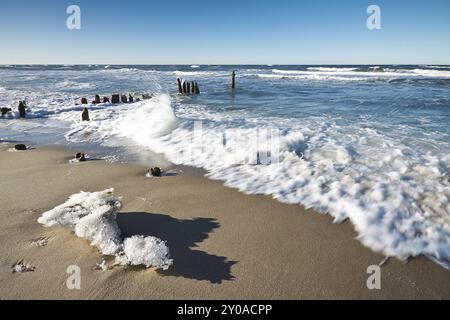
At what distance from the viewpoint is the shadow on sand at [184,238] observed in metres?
2.89

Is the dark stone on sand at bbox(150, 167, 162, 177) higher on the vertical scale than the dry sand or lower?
higher

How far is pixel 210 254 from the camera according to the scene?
3.19m

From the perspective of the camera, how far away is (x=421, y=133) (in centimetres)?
805

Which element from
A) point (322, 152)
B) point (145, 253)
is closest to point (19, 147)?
point (145, 253)

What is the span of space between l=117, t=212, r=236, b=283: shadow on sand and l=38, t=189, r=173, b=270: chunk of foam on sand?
15cm

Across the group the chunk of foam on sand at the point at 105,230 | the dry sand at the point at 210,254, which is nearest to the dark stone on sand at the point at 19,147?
the dry sand at the point at 210,254

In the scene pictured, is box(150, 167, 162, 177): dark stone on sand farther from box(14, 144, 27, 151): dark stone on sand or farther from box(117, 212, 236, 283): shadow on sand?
box(14, 144, 27, 151): dark stone on sand

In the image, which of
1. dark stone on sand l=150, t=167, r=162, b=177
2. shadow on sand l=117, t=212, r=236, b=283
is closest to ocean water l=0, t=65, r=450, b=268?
dark stone on sand l=150, t=167, r=162, b=177

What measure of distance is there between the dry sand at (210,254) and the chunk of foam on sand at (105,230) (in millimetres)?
98

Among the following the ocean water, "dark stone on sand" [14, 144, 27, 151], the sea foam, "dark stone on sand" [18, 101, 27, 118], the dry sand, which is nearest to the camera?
the dry sand

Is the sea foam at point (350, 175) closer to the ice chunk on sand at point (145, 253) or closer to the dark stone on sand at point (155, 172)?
the dark stone on sand at point (155, 172)

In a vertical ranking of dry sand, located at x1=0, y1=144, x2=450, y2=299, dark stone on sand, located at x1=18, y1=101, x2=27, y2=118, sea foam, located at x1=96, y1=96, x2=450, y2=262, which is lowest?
dry sand, located at x1=0, y1=144, x2=450, y2=299

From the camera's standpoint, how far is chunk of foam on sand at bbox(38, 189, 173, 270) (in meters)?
2.97

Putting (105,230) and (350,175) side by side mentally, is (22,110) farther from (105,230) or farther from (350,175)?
(350,175)
